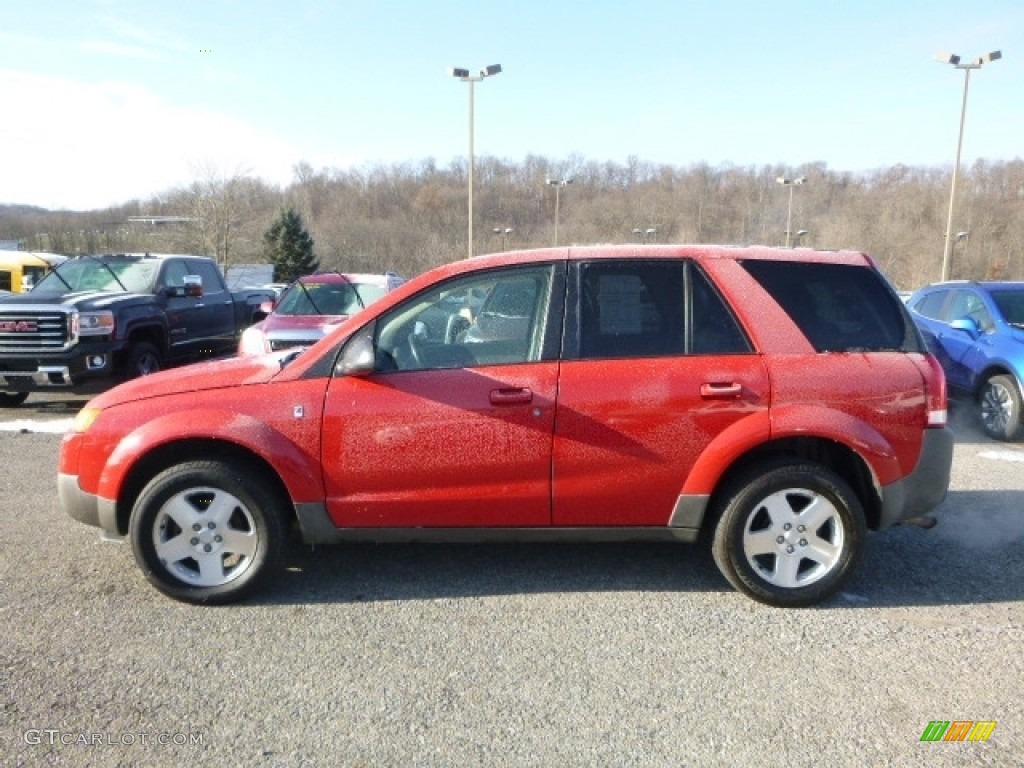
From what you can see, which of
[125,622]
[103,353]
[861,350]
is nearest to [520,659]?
[125,622]

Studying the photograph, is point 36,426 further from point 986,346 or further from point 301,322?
point 986,346

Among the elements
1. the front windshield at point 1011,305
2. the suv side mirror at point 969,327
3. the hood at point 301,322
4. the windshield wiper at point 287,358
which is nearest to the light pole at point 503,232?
the hood at point 301,322

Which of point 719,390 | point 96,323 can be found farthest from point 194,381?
point 96,323

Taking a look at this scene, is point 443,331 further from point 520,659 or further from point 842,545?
point 842,545

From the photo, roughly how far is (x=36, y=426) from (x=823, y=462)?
306 inches

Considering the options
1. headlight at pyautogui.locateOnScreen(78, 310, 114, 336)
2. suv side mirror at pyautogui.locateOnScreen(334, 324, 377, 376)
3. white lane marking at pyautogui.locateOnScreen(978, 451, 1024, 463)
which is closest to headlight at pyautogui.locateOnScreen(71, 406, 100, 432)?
suv side mirror at pyautogui.locateOnScreen(334, 324, 377, 376)

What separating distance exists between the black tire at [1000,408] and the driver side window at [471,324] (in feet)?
20.0

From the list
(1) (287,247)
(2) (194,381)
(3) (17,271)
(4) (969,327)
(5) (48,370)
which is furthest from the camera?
(1) (287,247)

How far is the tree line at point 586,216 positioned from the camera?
56.8 m

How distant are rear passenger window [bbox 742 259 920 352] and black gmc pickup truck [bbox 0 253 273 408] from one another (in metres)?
7.58

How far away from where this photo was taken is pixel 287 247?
193 ft

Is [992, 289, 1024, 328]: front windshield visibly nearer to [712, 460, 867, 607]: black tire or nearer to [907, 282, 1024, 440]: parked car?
[907, 282, 1024, 440]: parked car

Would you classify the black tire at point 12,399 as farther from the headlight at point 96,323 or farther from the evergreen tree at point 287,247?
the evergreen tree at point 287,247

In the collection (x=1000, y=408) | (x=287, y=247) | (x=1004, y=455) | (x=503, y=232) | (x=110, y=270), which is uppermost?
(x=503, y=232)
